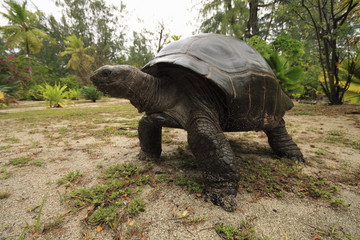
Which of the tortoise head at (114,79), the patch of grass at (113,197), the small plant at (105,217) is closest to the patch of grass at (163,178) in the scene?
the patch of grass at (113,197)

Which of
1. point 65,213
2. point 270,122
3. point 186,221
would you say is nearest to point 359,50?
point 270,122

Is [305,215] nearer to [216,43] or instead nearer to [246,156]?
[246,156]

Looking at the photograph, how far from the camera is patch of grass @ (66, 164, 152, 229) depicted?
4.07 feet

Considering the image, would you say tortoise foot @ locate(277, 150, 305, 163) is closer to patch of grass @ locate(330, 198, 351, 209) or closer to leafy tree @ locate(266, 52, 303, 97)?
patch of grass @ locate(330, 198, 351, 209)

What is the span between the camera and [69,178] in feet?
5.90

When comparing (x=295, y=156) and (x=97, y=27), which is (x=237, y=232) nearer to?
(x=295, y=156)

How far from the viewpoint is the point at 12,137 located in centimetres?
347

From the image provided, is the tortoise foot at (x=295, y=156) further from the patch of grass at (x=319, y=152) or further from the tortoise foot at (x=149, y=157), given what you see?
the tortoise foot at (x=149, y=157)

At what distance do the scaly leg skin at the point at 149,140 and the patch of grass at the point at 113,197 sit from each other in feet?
1.01

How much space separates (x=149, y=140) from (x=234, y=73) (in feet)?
4.02

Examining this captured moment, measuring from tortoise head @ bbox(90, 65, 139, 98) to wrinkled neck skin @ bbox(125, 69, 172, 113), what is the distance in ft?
0.19

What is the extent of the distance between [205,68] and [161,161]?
126 centimetres

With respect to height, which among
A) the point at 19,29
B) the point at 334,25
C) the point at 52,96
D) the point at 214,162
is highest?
the point at 19,29

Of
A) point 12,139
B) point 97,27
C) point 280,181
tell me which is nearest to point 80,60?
point 97,27
